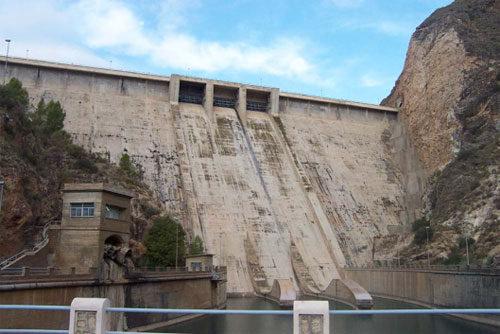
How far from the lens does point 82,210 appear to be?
82.0ft

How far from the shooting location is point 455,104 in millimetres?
52875

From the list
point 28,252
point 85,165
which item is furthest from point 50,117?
point 28,252

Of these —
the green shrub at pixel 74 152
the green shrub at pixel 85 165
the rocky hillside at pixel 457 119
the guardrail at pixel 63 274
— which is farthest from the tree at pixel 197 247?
the rocky hillside at pixel 457 119

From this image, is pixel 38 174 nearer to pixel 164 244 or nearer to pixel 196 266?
pixel 164 244

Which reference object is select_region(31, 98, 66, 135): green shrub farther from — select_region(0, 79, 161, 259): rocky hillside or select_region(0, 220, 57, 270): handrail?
select_region(0, 220, 57, 270): handrail

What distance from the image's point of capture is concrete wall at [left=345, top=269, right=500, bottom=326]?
2923 cm

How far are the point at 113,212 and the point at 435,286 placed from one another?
72.6ft

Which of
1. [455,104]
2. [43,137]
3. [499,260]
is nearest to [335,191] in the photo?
[455,104]

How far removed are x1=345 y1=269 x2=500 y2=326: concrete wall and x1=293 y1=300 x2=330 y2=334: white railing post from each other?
77.4ft

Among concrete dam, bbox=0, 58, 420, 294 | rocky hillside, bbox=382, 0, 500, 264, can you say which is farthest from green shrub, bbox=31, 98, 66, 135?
rocky hillside, bbox=382, 0, 500, 264

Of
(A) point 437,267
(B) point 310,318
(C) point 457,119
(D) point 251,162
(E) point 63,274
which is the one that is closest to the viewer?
(B) point 310,318

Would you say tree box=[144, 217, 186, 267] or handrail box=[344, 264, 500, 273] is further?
tree box=[144, 217, 186, 267]

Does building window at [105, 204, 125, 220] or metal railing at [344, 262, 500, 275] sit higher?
building window at [105, 204, 125, 220]

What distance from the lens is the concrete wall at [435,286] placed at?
29.2 meters
